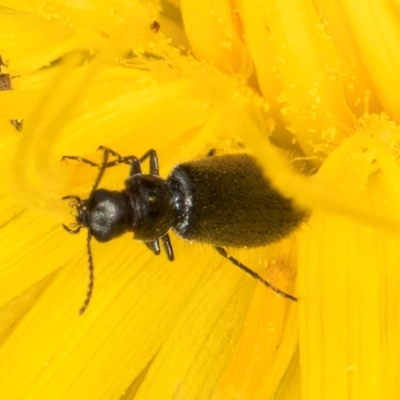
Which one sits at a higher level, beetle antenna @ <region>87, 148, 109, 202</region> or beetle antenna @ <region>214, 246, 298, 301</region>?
beetle antenna @ <region>87, 148, 109, 202</region>

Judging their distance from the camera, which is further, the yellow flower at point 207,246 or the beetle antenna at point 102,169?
the beetle antenna at point 102,169

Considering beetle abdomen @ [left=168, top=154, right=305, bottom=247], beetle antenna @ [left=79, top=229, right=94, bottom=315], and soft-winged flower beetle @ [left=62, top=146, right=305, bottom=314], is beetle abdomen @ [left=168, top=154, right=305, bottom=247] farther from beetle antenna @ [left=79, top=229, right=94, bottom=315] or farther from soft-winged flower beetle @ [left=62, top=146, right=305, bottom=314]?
beetle antenna @ [left=79, top=229, right=94, bottom=315]

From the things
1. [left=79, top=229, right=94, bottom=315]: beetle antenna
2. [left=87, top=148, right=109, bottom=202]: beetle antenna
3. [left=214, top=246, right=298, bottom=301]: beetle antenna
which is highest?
[left=87, top=148, right=109, bottom=202]: beetle antenna

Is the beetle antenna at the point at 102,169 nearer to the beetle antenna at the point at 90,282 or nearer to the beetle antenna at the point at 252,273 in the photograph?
the beetle antenna at the point at 90,282

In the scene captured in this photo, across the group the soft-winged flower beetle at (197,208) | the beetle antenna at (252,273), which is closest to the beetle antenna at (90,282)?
the soft-winged flower beetle at (197,208)

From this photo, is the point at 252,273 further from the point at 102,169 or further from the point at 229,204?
the point at 102,169

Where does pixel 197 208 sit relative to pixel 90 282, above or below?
above

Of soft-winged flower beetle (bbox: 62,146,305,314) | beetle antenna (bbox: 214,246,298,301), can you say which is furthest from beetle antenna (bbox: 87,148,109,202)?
beetle antenna (bbox: 214,246,298,301)

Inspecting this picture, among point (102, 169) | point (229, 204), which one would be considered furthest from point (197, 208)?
point (102, 169)

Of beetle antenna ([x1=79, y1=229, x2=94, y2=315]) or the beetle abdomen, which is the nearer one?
the beetle abdomen
